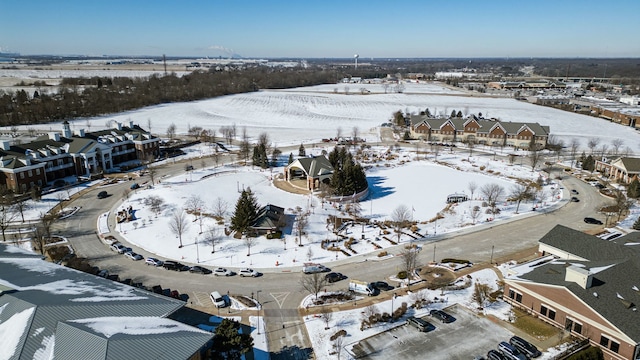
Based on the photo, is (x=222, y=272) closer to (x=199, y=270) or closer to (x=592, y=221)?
(x=199, y=270)

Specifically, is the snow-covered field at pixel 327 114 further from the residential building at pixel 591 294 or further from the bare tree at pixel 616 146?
the residential building at pixel 591 294

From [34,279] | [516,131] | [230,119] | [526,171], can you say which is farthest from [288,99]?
[34,279]

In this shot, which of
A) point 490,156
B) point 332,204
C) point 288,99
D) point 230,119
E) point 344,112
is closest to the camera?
point 332,204

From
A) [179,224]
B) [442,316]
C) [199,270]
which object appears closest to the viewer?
[442,316]

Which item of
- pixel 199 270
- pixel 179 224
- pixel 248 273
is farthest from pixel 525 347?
pixel 179 224

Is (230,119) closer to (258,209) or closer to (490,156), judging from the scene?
(490,156)

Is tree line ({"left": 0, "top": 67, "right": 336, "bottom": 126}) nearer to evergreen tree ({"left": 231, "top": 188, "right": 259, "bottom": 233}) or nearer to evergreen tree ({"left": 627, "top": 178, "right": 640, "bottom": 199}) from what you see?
evergreen tree ({"left": 231, "top": 188, "right": 259, "bottom": 233})
